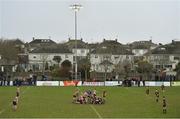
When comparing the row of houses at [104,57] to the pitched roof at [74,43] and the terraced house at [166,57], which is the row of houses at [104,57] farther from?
the pitched roof at [74,43]

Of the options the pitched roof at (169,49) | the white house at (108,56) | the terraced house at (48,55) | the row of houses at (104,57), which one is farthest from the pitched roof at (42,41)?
the pitched roof at (169,49)

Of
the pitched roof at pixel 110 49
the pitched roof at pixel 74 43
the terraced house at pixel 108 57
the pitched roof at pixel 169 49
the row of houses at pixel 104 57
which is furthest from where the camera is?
the pitched roof at pixel 74 43

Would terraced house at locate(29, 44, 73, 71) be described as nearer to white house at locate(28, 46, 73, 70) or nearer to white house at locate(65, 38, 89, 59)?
white house at locate(28, 46, 73, 70)

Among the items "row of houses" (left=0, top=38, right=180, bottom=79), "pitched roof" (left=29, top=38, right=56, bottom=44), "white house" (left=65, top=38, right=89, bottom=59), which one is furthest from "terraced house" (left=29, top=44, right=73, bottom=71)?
"pitched roof" (left=29, top=38, right=56, bottom=44)

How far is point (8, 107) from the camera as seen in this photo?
38.6 m


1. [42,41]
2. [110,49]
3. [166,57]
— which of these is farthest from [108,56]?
[42,41]

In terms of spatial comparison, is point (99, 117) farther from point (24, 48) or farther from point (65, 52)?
point (24, 48)

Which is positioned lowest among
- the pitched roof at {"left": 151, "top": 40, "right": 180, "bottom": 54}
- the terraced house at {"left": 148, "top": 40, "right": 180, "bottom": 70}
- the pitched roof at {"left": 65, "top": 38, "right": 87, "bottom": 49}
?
the terraced house at {"left": 148, "top": 40, "right": 180, "bottom": 70}

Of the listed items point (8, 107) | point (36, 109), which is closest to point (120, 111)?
point (36, 109)

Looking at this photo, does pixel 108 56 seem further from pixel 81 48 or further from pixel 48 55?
pixel 81 48

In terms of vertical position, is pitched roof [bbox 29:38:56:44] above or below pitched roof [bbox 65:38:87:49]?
above

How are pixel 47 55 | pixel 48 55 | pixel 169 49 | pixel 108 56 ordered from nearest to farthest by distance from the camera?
pixel 169 49 → pixel 47 55 → pixel 48 55 → pixel 108 56

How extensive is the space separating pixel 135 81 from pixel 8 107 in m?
47.6

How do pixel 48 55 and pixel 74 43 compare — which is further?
pixel 74 43
